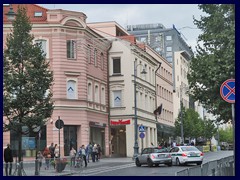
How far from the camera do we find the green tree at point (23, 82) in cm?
2805

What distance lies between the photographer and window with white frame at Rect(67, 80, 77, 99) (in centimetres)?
4572

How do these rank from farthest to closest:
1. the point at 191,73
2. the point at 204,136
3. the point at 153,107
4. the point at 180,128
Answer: the point at 204,136
the point at 180,128
the point at 153,107
the point at 191,73

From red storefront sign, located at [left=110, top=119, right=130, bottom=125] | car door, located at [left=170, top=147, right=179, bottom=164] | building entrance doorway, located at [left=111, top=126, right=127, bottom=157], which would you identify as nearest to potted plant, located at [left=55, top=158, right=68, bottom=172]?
car door, located at [left=170, top=147, right=179, bottom=164]

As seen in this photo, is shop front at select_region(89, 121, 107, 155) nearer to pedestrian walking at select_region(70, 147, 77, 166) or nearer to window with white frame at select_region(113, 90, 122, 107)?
window with white frame at select_region(113, 90, 122, 107)

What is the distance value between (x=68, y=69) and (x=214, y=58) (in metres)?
24.7

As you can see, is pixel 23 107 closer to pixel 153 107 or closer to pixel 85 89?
pixel 85 89

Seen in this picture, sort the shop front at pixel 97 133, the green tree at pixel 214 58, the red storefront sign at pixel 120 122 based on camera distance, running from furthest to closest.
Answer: the red storefront sign at pixel 120 122, the shop front at pixel 97 133, the green tree at pixel 214 58

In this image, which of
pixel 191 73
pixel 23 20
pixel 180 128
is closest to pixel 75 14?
pixel 23 20

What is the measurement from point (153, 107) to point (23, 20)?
37539 mm

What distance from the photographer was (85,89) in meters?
46.7

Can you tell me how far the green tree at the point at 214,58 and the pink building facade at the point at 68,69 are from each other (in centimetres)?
1948

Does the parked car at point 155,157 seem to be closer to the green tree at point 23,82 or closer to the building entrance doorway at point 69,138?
the green tree at point 23,82

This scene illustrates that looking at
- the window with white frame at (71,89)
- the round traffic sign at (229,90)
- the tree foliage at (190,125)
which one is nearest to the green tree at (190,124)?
the tree foliage at (190,125)

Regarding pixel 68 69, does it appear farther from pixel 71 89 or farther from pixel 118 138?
pixel 118 138
